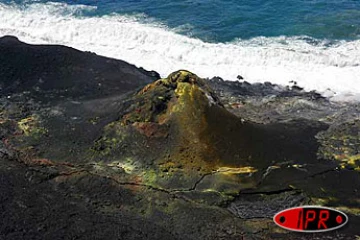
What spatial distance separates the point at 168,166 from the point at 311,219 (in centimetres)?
304

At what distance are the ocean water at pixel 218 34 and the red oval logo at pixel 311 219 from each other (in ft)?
22.7

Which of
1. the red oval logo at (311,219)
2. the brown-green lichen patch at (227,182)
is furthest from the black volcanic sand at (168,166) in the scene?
the red oval logo at (311,219)

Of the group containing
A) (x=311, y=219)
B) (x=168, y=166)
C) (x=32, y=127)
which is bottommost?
(x=311, y=219)

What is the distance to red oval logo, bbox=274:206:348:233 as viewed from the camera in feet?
29.3

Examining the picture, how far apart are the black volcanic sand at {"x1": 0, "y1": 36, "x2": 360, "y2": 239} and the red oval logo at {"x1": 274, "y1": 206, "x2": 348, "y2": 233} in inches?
5.8

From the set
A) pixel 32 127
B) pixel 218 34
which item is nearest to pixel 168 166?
pixel 32 127

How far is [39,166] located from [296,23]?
14661 mm

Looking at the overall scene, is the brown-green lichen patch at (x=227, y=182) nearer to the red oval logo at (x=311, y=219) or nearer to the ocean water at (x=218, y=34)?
the red oval logo at (x=311, y=219)

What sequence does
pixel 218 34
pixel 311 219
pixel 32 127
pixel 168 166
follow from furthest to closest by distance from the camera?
pixel 218 34 < pixel 32 127 < pixel 168 166 < pixel 311 219

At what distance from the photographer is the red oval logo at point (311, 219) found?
895cm

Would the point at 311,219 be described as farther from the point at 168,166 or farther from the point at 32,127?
the point at 32,127

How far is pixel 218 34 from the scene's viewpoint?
21594 millimetres

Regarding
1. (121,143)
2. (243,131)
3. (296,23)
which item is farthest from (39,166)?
(296,23)

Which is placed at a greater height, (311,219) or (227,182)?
(227,182)
